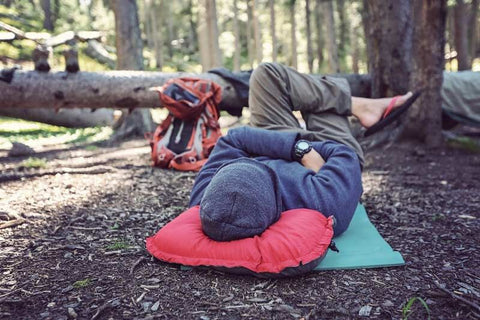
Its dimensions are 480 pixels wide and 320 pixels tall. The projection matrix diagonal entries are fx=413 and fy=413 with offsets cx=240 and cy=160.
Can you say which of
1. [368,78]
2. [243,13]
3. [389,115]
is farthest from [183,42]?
[389,115]

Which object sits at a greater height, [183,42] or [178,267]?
[183,42]

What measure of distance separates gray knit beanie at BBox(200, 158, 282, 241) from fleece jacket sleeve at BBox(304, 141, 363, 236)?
1.34 ft

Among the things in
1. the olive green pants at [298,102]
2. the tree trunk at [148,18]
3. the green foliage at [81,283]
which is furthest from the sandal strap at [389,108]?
the tree trunk at [148,18]

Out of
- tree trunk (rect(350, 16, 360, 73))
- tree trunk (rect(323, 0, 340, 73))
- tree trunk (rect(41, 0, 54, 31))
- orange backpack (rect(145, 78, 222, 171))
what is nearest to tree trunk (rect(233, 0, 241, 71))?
tree trunk (rect(323, 0, 340, 73))

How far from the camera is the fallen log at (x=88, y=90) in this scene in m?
5.30

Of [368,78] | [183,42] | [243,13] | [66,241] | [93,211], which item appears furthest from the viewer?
[183,42]

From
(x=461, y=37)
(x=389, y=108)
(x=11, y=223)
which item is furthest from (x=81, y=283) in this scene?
(x=461, y=37)

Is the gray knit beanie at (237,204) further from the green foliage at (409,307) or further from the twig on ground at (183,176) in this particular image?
the twig on ground at (183,176)

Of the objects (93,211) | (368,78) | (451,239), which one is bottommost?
(451,239)

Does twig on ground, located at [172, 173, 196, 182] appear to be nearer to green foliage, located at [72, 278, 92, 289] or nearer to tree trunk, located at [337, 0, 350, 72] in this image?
green foliage, located at [72, 278, 92, 289]

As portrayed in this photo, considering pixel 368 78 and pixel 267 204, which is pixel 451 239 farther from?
pixel 368 78

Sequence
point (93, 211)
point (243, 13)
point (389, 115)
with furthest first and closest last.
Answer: point (243, 13) → point (389, 115) → point (93, 211)

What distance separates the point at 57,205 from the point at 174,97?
2112mm

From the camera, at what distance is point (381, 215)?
328 centimetres
